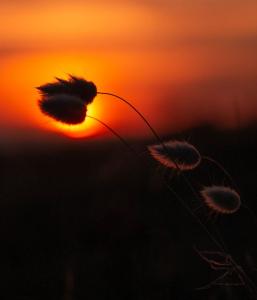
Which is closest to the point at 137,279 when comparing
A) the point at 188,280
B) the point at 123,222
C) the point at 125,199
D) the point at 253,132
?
the point at 188,280

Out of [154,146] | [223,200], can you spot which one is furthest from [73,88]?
[223,200]

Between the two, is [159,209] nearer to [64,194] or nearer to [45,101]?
[64,194]

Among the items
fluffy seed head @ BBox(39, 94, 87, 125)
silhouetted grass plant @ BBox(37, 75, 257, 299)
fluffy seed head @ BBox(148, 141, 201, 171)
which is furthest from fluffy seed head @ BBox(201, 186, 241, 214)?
fluffy seed head @ BBox(39, 94, 87, 125)

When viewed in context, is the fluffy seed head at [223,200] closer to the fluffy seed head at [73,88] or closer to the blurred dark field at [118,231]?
the blurred dark field at [118,231]

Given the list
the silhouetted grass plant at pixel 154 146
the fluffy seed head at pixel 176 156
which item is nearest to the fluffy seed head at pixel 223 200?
the silhouetted grass plant at pixel 154 146

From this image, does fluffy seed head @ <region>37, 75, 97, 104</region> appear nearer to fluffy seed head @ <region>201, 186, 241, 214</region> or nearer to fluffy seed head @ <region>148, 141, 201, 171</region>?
fluffy seed head @ <region>148, 141, 201, 171</region>
